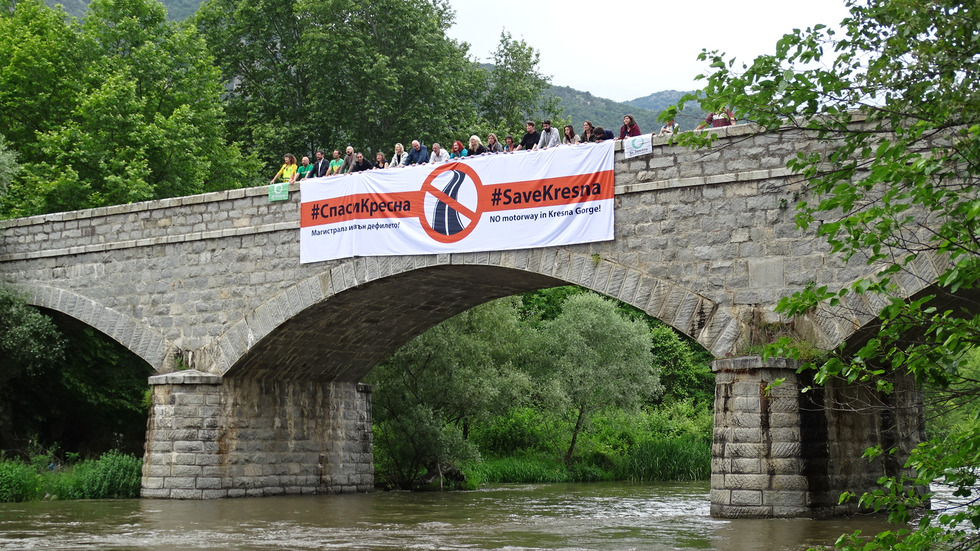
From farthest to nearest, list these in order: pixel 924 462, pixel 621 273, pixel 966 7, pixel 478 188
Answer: pixel 478 188
pixel 621 273
pixel 966 7
pixel 924 462

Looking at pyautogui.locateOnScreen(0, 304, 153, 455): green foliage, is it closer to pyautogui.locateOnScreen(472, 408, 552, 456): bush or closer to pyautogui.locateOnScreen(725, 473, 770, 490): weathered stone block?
pyautogui.locateOnScreen(472, 408, 552, 456): bush

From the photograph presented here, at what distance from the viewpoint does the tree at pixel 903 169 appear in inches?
181

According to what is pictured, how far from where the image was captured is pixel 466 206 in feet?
47.6

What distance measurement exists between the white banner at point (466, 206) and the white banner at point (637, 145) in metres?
0.20

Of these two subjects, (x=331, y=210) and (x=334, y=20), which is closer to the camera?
(x=331, y=210)

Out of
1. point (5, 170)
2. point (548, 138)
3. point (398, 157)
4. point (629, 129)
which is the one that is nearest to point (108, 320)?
point (5, 170)

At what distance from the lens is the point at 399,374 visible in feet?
68.0

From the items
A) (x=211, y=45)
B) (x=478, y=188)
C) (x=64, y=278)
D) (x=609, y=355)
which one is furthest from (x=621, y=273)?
(x=211, y=45)

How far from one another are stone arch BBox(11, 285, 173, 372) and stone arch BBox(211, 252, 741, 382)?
107 centimetres

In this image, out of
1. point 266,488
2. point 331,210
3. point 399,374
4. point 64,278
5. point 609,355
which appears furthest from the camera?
point 609,355

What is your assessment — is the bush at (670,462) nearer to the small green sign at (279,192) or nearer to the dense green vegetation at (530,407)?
the dense green vegetation at (530,407)

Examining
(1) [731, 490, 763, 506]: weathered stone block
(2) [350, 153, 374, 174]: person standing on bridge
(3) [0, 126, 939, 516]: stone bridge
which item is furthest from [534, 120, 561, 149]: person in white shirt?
(1) [731, 490, 763, 506]: weathered stone block

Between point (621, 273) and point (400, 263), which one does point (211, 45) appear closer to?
point (400, 263)

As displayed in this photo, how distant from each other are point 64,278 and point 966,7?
52.7ft
